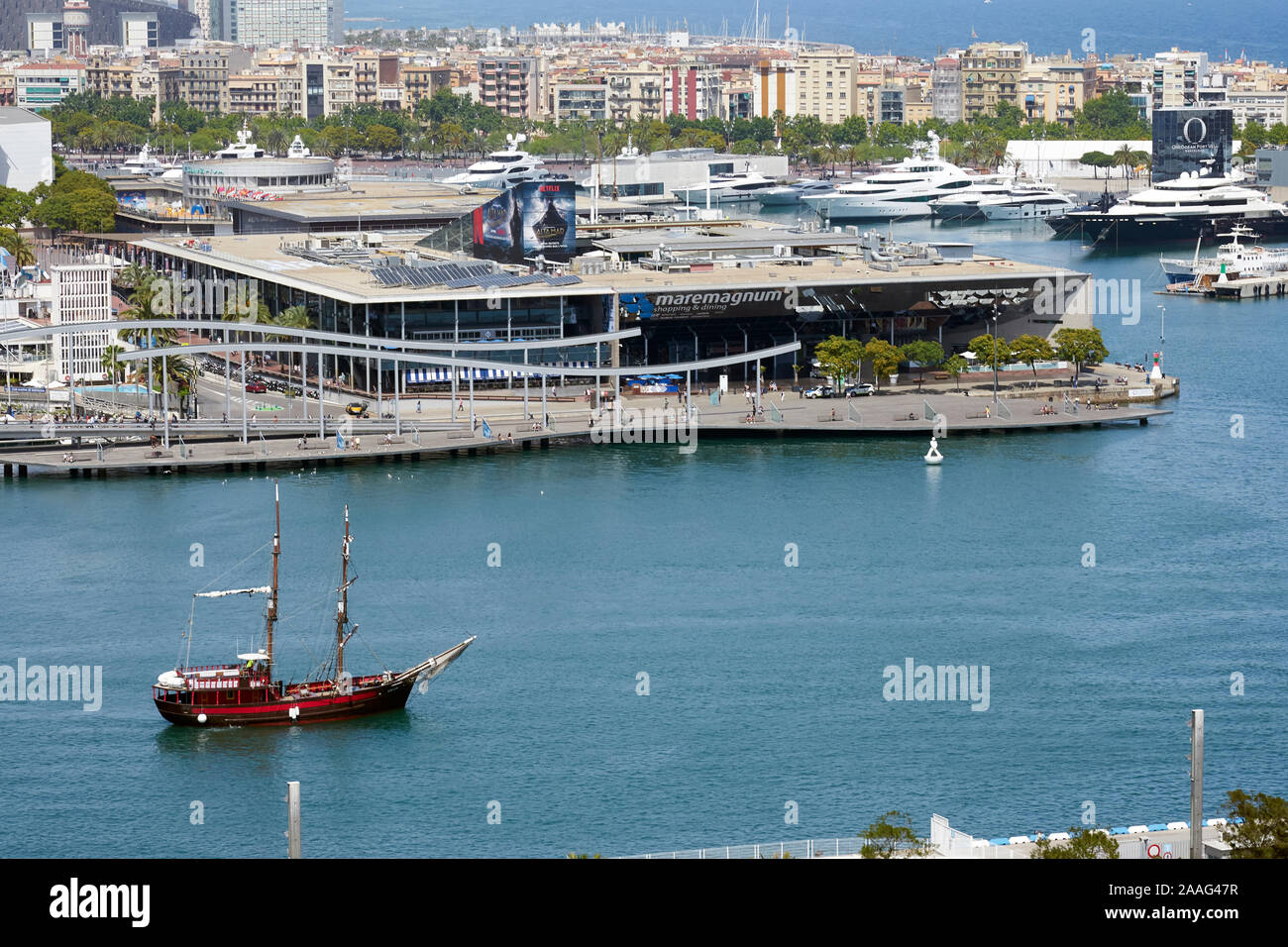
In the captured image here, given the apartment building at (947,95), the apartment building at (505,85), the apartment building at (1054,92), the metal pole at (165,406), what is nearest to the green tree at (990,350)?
the metal pole at (165,406)

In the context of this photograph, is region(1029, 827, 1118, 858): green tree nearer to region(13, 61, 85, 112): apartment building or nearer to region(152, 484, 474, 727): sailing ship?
region(152, 484, 474, 727): sailing ship

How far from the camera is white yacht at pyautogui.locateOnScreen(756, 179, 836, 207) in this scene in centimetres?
13112

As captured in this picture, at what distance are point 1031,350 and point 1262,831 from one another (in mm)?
41273

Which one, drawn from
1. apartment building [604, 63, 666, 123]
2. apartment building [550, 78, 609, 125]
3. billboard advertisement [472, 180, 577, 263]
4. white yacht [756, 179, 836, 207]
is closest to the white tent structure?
white yacht [756, 179, 836, 207]

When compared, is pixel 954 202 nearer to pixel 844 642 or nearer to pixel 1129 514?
pixel 1129 514

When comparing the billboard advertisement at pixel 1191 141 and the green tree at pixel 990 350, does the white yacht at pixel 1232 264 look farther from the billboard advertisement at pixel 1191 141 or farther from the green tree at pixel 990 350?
the green tree at pixel 990 350

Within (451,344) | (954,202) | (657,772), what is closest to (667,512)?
(451,344)

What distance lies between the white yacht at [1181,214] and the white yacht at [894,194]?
49.5 feet

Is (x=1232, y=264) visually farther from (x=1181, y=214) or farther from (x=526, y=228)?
(x=526, y=228)

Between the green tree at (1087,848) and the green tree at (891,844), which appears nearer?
the green tree at (1087,848)

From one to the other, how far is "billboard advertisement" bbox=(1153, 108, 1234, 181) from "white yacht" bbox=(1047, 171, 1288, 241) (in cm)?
762

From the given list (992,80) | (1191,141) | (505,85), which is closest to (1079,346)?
(1191,141)

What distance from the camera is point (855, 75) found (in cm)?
17925

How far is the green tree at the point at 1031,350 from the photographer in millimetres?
59219
